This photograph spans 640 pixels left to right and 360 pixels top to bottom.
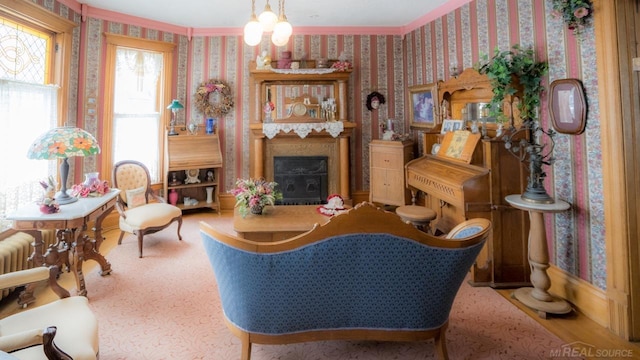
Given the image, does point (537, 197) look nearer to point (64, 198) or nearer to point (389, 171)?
point (389, 171)

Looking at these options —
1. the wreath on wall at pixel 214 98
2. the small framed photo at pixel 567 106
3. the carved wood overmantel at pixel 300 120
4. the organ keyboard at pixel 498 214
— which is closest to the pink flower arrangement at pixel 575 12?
the small framed photo at pixel 567 106

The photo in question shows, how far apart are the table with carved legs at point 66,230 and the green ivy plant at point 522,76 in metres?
3.95

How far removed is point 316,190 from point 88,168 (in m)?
3.58

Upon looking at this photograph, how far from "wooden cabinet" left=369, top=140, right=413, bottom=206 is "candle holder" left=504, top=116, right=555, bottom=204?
6.55ft

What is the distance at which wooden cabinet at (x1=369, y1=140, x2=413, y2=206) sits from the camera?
493cm

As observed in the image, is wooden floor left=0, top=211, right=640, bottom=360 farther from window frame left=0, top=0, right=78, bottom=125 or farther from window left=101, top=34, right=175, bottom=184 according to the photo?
window left=101, top=34, right=175, bottom=184

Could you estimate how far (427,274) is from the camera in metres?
1.70

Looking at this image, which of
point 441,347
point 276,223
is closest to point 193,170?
point 276,223

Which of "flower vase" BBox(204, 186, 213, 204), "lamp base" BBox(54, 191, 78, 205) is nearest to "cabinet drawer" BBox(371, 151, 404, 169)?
"flower vase" BBox(204, 186, 213, 204)

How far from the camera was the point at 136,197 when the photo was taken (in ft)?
13.7

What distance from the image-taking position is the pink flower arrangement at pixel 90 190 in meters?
3.20

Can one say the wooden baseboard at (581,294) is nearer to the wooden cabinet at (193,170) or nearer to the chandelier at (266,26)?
the chandelier at (266,26)

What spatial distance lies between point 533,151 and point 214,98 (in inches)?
196

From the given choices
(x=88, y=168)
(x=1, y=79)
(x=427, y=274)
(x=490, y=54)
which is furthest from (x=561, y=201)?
(x=88, y=168)
